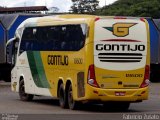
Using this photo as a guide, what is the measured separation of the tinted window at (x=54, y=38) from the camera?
74.8ft

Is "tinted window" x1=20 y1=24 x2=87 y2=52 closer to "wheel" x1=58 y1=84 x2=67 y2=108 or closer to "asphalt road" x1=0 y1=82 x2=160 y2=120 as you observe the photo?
"wheel" x1=58 y1=84 x2=67 y2=108

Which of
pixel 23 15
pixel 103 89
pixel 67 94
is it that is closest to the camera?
pixel 103 89

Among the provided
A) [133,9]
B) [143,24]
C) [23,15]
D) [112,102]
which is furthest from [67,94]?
[133,9]

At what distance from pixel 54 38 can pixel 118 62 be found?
3305 millimetres

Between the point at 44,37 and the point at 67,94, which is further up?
the point at 44,37

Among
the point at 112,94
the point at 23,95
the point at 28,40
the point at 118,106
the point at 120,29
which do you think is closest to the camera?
the point at 112,94

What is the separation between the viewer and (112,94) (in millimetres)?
22062

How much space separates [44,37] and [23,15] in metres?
15.1

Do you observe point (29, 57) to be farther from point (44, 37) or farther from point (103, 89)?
point (103, 89)

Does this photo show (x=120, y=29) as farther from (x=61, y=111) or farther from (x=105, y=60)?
(x=61, y=111)

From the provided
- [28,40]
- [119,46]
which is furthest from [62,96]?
[28,40]

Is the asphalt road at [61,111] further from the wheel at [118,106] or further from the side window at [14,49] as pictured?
the side window at [14,49]

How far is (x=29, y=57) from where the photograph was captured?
87.8 ft

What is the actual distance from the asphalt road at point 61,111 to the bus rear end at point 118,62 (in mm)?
661
